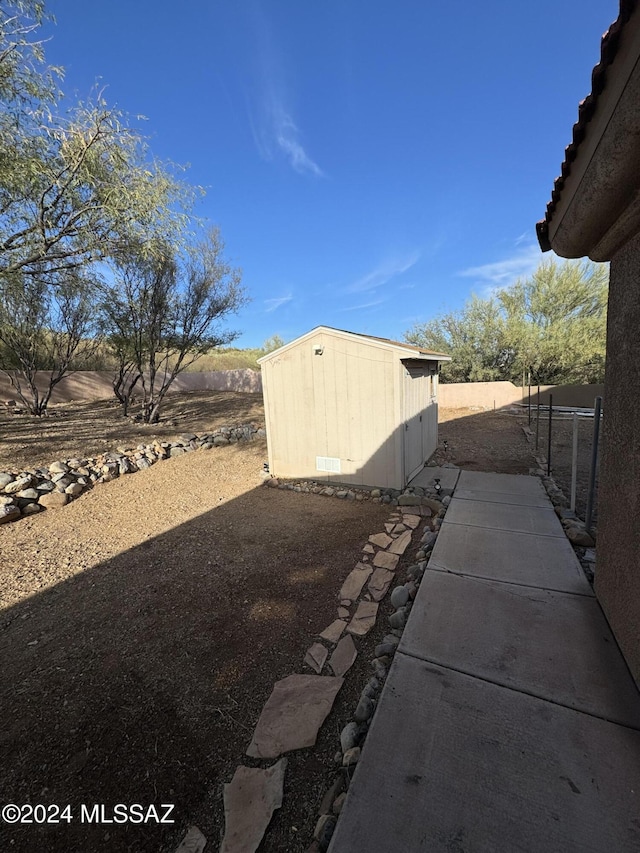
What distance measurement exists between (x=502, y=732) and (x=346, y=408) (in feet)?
13.7

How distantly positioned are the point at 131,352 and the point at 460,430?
1070cm

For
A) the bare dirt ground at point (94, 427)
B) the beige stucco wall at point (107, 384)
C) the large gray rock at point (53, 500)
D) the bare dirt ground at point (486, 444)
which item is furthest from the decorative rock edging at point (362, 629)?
the beige stucco wall at point (107, 384)

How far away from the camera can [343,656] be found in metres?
2.31

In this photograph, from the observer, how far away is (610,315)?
2.24 m

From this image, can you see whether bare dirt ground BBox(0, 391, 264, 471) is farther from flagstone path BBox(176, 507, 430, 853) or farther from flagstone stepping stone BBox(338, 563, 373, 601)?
flagstone path BBox(176, 507, 430, 853)

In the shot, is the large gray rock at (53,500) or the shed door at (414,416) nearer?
the large gray rock at (53,500)

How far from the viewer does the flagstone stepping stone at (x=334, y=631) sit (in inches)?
97.9

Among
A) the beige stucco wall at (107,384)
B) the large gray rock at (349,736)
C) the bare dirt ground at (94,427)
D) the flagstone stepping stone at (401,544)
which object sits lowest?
the flagstone stepping stone at (401,544)

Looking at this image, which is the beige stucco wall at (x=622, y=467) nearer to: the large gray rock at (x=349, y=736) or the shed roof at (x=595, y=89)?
the shed roof at (x=595, y=89)

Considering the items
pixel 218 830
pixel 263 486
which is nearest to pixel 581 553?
pixel 218 830


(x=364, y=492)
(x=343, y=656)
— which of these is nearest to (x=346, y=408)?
(x=364, y=492)

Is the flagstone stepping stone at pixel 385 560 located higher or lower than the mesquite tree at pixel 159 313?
lower

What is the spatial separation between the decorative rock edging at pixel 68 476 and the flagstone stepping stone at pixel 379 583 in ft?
15.6

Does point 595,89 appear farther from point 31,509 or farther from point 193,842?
point 31,509
